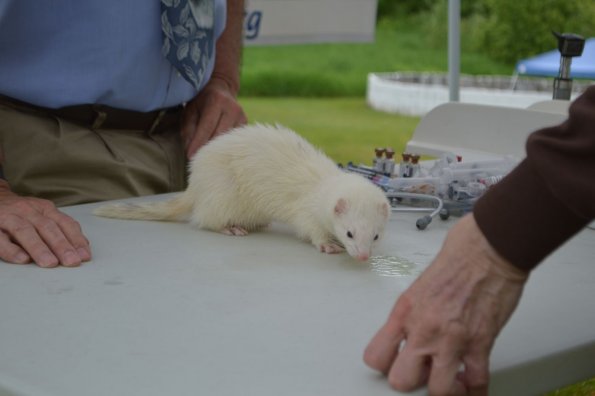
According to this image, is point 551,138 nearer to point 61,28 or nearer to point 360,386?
point 360,386

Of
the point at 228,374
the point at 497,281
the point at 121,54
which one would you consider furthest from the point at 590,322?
the point at 121,54

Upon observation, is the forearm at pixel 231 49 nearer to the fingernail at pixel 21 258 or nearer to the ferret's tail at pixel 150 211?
the ferret's tail at pixel 150 211

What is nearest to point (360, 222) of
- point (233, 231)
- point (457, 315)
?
point (233, 231)

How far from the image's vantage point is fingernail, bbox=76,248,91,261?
0.92 m

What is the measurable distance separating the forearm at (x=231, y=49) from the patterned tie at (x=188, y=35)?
0.64 feet

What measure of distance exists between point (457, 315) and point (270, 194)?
525 mm

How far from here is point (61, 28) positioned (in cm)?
125

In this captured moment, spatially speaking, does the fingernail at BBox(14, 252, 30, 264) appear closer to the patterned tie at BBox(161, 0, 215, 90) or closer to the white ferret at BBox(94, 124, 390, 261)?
the white ferret at BBox(94, 124, 390, 261)

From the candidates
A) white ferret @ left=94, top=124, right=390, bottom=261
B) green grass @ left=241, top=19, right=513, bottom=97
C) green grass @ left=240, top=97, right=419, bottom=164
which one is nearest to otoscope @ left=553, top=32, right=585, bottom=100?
white ferret @ left=94, top=124, right=390, bottom=261

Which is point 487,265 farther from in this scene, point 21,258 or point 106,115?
point 106,115

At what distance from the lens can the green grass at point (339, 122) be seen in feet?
20.6

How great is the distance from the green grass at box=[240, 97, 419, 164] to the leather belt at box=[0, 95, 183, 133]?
13.6ft

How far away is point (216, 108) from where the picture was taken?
1493 millimetres

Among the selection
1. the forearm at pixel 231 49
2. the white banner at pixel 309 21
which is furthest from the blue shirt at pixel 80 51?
the white banner at pixel 309 21
